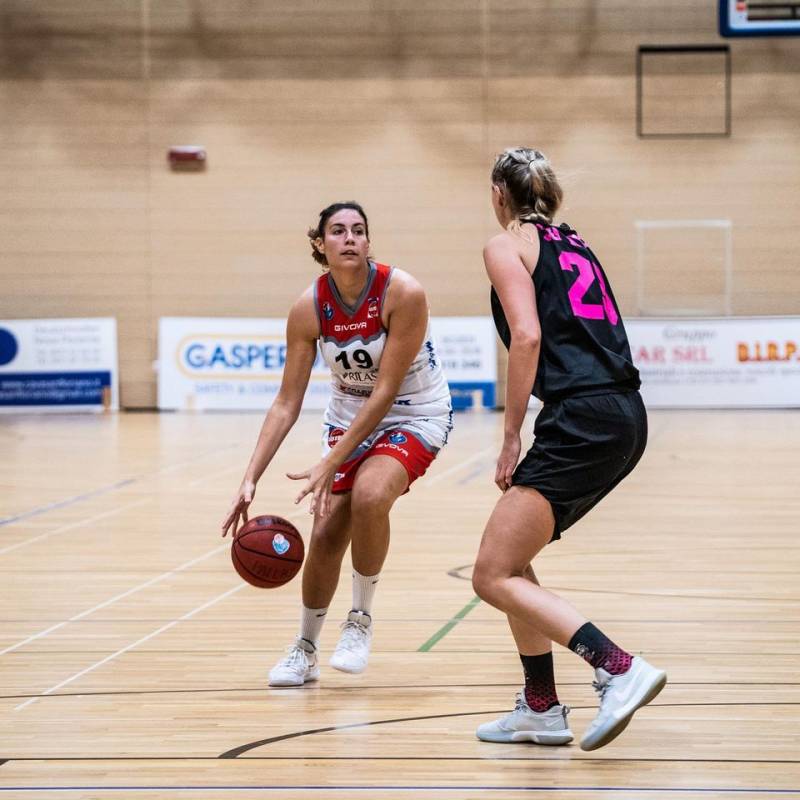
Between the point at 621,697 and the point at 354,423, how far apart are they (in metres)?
1.45

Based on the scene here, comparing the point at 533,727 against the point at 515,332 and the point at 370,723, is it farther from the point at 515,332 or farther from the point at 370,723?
the point at 515,332

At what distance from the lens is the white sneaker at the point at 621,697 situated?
3475 millimetres

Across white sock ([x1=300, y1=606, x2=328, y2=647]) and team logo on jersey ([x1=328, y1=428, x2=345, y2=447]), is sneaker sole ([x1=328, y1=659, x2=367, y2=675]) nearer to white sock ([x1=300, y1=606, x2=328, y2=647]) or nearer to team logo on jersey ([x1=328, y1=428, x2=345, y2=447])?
white sock ([x1=300, y1=606, x2=328, y2=647])

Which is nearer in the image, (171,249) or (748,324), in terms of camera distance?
(748,324)

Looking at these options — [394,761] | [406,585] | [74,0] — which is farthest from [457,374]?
[394,761]

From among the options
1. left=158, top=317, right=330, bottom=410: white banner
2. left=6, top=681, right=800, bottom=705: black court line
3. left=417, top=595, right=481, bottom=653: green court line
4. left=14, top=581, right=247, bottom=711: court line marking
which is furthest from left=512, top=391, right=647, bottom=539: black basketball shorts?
left=158, top=317, right=330, bottom=410: white banner

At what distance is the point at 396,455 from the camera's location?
184 inches

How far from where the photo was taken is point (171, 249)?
1894cm

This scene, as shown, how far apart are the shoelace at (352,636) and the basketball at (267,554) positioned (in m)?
0.29

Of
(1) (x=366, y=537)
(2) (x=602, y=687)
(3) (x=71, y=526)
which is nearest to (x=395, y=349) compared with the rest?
(1) (x=366, y=537)

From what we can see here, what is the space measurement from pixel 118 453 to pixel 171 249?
256 inches

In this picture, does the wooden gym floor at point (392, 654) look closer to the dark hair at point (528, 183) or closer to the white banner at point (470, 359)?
the dark hair at point (528, 183)

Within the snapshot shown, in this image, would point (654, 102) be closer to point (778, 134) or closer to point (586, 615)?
point (778, 134)

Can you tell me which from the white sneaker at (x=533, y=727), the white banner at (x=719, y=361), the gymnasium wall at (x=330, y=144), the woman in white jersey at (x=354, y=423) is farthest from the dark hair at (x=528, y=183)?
the gymnasium wall at (x=330, y=144)
